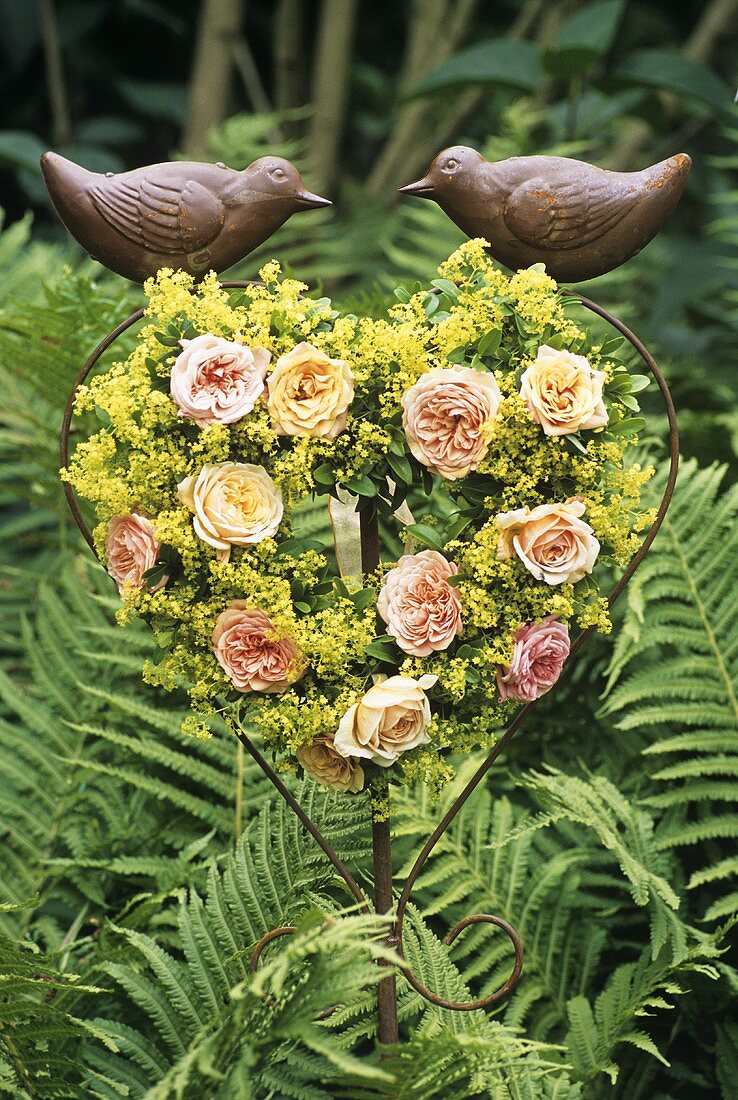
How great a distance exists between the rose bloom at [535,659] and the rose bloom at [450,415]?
13 cm

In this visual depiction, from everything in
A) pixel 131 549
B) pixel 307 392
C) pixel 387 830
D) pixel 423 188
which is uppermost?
pixel 423 188

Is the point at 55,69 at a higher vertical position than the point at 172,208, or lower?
lower

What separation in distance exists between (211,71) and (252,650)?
210 cm

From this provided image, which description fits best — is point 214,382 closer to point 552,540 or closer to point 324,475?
point 324,475

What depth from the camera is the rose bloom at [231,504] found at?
0.76m

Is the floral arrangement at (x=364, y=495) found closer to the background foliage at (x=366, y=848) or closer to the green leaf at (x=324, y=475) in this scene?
the green leaf at (x=324, y=475)

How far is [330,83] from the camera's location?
103 inches

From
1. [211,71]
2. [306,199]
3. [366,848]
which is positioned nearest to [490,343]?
[306,199]

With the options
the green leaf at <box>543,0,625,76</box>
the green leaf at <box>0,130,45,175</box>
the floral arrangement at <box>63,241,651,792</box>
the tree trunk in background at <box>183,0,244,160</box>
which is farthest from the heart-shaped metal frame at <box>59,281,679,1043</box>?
the tree trunk in background at <box>183,0,244,160</box>

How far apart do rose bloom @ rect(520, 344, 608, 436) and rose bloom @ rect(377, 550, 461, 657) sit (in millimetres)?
129

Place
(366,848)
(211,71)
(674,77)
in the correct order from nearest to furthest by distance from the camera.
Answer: (366,848) → (674,77) → (211,71)

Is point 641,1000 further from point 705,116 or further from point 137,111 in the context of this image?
point 137,111

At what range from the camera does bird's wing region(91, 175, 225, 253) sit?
822 mm

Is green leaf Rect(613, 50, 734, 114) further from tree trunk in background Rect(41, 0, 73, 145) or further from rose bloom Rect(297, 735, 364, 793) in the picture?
rose bloom Rect(297, 735, 364, 793)
